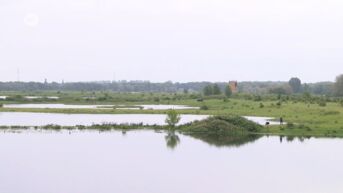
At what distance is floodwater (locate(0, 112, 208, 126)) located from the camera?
57688 millimetres

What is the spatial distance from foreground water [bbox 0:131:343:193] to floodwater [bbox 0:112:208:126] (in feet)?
36.5

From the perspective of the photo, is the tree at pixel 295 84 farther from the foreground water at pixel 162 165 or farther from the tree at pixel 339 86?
the foreground water at pixel 162 165

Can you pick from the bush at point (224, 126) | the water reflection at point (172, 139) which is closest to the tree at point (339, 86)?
the bush at point (224, 126)

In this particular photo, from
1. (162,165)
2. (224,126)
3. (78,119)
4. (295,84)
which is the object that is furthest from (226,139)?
(295,84)

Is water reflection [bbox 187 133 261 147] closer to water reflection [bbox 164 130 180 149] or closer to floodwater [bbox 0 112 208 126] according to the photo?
water reflection [bbox 164 130 180 149]

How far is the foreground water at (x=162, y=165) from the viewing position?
90.0 feet

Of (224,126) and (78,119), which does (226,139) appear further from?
(78,119)

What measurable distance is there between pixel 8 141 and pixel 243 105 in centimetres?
4049

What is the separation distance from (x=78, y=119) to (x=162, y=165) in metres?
31.4

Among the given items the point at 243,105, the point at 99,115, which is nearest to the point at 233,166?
the point at 99,115

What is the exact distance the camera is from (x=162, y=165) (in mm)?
33188

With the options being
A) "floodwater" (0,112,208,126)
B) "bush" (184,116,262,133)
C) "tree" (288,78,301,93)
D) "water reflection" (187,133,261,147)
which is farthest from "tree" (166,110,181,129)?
"tree" (288,78,301,93)

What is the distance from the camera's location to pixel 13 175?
29750 mm

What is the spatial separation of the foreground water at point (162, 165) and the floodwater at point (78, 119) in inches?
438
